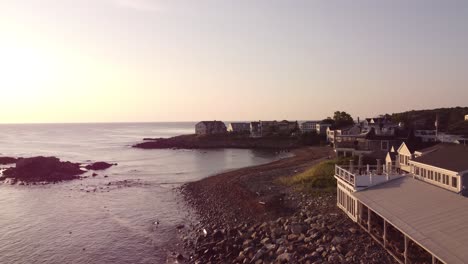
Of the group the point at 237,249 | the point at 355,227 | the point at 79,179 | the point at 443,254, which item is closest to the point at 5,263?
the point at 237,249

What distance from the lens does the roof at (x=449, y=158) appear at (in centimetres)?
2139

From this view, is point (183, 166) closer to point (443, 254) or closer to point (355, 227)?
point (355, 227)

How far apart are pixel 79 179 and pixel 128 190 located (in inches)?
562

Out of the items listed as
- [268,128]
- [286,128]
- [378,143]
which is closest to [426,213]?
[378,143]

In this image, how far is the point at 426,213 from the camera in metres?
15.9

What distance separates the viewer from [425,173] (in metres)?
24.6

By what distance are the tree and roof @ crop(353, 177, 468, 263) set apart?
275 feet

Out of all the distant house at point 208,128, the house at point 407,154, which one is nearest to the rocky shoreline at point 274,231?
the house at point 407,154

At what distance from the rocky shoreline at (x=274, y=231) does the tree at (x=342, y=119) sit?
69.8 m

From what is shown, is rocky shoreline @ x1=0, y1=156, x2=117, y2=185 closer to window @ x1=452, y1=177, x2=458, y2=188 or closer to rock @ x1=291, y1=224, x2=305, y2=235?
rock @ x1=291, y1=224, x2=305, y2=235

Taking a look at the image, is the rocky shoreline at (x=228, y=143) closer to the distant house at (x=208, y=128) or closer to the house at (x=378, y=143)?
the distant house at (x=208, y=128)

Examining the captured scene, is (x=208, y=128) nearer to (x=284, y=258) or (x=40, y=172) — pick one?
(x=40, y=172)

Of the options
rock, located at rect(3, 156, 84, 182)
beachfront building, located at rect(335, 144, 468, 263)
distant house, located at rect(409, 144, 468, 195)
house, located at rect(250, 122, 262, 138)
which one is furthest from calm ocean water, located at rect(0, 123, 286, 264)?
house, located at rect(250, 122, 262, 138)

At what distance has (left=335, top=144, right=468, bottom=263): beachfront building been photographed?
43.9 feet
